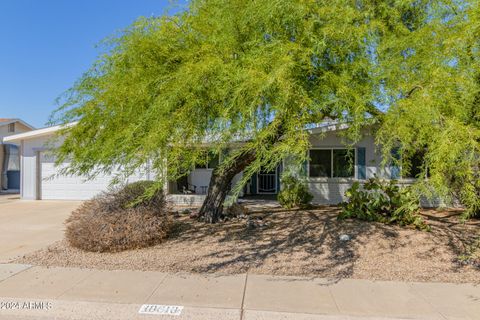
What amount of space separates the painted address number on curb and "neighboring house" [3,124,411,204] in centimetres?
737

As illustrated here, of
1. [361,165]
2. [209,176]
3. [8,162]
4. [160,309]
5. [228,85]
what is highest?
[228,85]

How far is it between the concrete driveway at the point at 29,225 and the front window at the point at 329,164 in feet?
29.6

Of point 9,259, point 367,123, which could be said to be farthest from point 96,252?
point 367,123

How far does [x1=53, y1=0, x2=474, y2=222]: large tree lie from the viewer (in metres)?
4.89

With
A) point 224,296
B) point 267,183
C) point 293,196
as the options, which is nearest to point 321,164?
point 293,196

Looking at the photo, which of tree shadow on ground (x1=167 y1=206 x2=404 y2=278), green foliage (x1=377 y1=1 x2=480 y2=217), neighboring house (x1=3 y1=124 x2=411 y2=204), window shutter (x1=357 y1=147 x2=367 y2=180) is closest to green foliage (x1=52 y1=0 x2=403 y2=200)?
green foliage (x1=377 y1=1 x2=480 y2=217)

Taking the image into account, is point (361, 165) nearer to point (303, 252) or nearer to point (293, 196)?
point (293, 196)

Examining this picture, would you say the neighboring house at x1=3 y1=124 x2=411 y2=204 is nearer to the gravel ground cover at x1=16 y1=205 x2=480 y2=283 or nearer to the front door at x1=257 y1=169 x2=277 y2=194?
the front door at x1=257 y1=169 x2=277 y2=194

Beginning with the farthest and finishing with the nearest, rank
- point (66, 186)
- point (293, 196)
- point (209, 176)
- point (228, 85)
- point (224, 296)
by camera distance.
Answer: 1. point (66, 186)
2. point (209, 176)
3. point (293, 196)
4. point (228, 85)
5. point (224, 296)

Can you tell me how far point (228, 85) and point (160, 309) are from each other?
321 centimetres

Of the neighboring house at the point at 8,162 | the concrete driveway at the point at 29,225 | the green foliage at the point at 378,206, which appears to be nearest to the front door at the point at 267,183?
the green foliage at the point at 378,206

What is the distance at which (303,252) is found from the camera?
21.2ft

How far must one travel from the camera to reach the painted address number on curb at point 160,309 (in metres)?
4.05

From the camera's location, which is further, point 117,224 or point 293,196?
point 293,196
